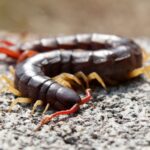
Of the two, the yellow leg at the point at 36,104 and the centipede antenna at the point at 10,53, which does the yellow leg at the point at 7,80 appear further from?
the centipede antenna at the point at 10,53

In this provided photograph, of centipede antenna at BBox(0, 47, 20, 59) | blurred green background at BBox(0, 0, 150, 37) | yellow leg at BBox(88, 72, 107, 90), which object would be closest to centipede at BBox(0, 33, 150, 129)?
yellow leg at BBox(88, 72, 107, 90)

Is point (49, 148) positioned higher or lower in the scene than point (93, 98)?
lower

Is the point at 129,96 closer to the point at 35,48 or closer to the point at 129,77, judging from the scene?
the point at 129,77

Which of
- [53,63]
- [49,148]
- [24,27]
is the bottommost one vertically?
[49,148]

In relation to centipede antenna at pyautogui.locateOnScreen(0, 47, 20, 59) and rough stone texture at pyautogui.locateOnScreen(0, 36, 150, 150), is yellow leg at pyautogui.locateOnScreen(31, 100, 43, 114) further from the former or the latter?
centipede antenna at pyautogui.locateOnScreen(0, 47, 20, 59)

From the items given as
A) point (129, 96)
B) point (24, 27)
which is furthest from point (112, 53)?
point (24, 27)

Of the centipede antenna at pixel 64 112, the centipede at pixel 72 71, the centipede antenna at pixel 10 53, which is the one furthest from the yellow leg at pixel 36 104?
the centipede antenna at pixel 10 53
